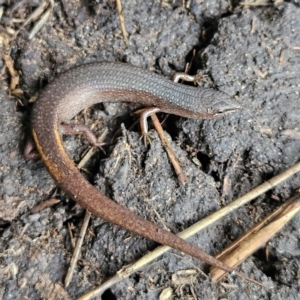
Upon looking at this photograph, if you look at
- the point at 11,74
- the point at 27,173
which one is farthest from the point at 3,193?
the point at 11,74

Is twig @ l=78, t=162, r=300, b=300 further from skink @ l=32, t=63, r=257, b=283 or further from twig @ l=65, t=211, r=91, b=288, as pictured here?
skink @ l=32, t=63, r=257, b=283

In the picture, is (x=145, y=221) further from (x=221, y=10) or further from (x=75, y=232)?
(x=221, y=10)

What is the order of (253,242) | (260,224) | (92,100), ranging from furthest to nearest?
(92,100) < (260,224) < (253,242)

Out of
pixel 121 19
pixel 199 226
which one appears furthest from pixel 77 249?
pixel 121 19

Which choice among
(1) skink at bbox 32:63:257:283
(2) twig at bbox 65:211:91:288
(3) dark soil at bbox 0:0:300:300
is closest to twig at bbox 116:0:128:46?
(3) dark soil at bbox 0:0:300:300

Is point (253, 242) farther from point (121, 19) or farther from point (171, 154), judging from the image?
point (121, 19)

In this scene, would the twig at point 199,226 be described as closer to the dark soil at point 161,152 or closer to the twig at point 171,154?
the dark soil at point 161,152
